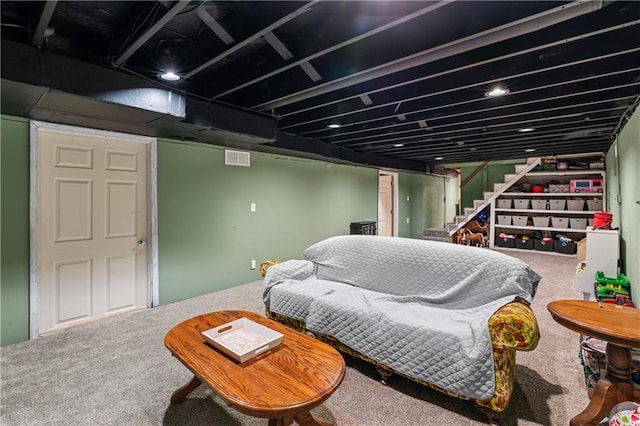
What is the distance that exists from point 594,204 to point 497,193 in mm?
1850

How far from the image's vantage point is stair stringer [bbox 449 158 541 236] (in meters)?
7.24

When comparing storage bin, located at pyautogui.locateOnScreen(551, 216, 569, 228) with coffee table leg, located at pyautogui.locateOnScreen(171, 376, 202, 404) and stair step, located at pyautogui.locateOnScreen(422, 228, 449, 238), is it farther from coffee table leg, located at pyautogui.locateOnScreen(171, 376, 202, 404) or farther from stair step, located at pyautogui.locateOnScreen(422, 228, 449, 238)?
coffee table leg, located at pyautogui.locateOnScreen(171, 376, 202, 404)

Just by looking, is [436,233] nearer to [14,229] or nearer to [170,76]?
[170,76]

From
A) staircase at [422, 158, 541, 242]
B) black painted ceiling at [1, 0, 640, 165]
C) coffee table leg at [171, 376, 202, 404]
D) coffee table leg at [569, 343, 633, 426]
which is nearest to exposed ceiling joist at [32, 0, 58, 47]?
black painted ceiling at [1, 0, 640, 165]

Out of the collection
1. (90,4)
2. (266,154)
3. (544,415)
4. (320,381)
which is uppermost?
(90,4)

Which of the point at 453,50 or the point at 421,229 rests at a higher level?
the point at 453,50

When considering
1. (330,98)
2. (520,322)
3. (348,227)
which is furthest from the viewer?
(348,227)

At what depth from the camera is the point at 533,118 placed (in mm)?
3768

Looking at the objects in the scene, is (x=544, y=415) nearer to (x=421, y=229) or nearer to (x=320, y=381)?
(x=320, y=381)

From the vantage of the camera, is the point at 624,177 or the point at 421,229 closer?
the point at 624,177

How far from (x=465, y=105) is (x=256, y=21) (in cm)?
251

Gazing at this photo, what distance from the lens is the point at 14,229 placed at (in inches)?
107

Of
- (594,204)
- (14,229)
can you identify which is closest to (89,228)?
(14,229)

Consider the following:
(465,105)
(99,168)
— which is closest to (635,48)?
(465,105)
